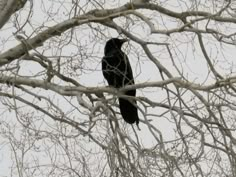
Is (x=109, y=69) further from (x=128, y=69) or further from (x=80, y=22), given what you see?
(x=80, y=22)

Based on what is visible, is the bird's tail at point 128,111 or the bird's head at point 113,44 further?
the bird's head at point 113,44

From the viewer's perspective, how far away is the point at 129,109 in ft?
19.9

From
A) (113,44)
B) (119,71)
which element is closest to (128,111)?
(119,71)

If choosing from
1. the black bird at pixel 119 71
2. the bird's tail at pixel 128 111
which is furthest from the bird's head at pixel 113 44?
the bird's tail at pixel 128 111

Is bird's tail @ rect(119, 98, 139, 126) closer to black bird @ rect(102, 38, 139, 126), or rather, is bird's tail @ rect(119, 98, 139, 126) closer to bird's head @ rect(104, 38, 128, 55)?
black bird @ rect(102, 38, 139, 126)

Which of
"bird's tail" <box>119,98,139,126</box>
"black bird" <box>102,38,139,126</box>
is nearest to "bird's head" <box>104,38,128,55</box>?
"black bird" <box>102,38,139,126</box>

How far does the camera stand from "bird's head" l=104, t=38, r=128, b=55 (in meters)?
6.29

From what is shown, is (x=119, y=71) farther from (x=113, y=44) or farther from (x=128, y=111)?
(x=113, y=44)

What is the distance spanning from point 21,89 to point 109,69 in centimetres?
102

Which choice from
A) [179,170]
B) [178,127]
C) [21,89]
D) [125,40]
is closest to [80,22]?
[125,40]

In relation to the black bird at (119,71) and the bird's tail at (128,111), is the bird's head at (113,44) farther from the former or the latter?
the bird's tail at (128,111)

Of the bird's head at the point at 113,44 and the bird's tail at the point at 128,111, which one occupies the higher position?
the bird's head at the point at 113,44

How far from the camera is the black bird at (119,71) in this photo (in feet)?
19.2

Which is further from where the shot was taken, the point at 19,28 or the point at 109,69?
the point at 109,69
